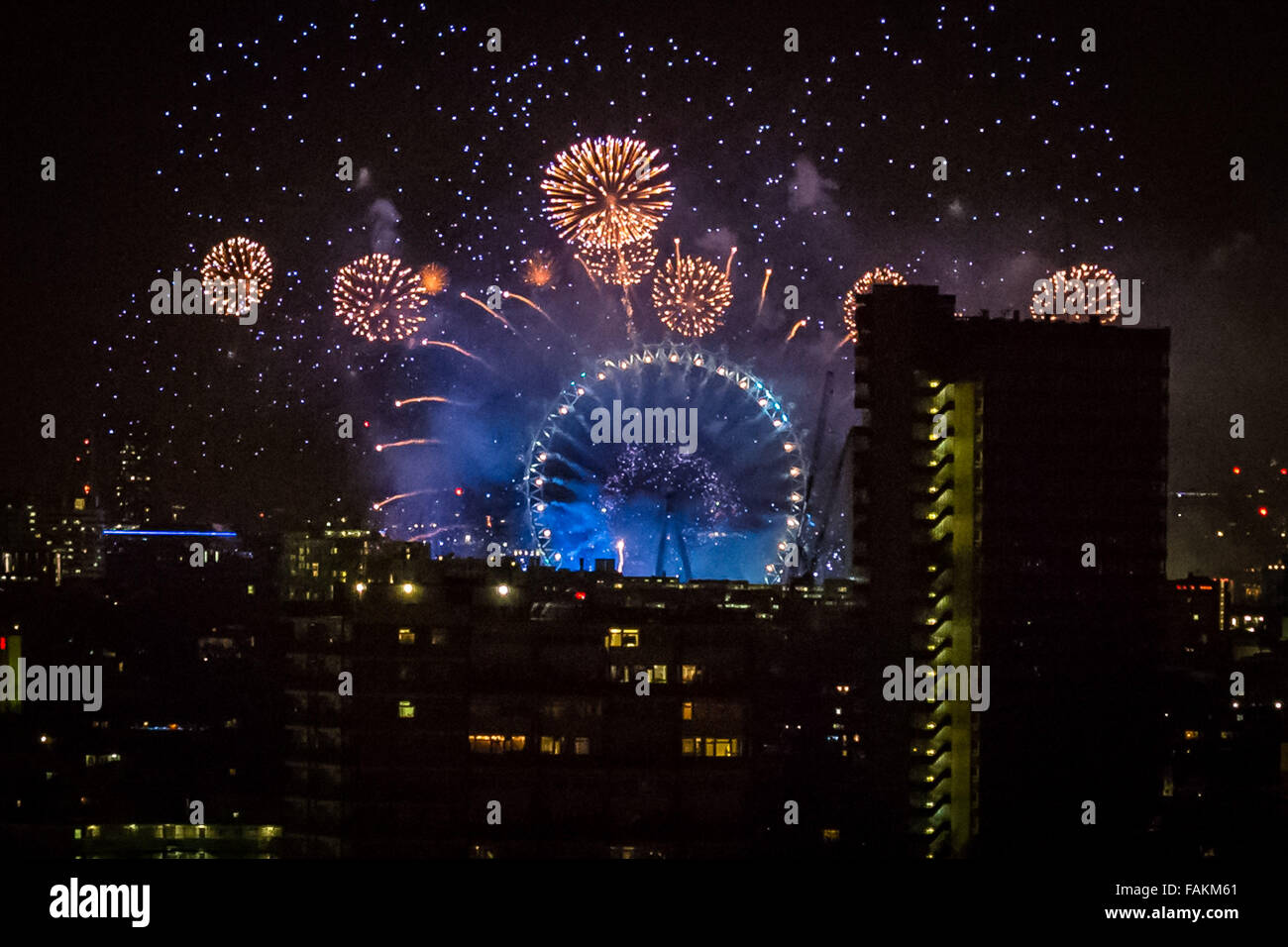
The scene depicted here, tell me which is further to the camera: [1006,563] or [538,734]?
[1006,563]

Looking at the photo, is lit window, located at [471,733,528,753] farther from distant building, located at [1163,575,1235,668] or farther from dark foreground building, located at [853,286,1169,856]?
distant building, located at [1163,575,1235,668]

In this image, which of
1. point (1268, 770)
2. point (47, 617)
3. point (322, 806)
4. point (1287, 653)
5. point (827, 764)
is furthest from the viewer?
point (47, 617)

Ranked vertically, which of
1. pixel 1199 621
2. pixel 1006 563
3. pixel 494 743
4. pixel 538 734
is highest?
pixel 1006 563

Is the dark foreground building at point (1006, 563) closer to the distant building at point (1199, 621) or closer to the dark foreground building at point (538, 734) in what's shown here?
the dark foreground building at point (538, 734)

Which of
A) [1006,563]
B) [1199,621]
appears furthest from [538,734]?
[1199,621]

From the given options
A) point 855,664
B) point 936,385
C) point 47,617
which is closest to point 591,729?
point 855,664

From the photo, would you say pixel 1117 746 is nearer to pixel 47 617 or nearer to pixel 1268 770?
pixel 1268 770

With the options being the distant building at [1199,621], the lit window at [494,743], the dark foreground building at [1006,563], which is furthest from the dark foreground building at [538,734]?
the distant building at [1199,621]

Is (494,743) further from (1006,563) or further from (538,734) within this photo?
(1006,563)
